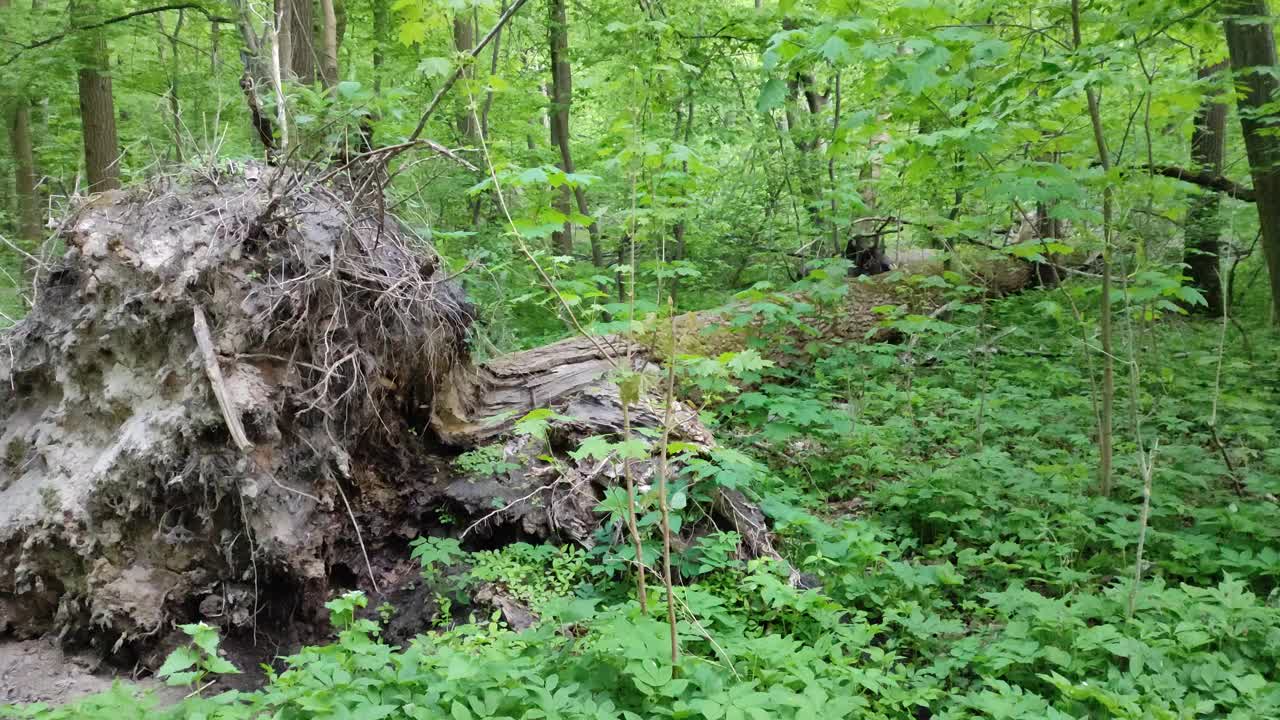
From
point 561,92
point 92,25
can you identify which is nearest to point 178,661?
point 92,25

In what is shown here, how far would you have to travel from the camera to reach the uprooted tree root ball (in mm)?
3535

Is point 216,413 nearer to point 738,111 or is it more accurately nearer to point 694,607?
point 694,607

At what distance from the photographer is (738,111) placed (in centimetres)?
927

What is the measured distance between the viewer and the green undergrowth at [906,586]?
224 cm

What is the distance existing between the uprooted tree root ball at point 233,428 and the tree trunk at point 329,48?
317 cm

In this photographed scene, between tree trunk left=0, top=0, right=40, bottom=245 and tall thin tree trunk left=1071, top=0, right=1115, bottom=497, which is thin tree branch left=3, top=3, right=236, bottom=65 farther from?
tall thin tree trunk left=1071, top=0, right=1115, bottom=497

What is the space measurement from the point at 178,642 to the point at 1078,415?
5.95 m

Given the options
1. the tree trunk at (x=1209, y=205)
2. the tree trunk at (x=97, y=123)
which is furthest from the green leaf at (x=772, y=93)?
the tree trunk at (x=97, y=123)

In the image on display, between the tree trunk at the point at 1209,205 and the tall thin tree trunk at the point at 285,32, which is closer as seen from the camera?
the tall thin tree trunk at the point at 285,32

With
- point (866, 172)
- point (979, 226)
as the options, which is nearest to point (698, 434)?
point (979, 226)

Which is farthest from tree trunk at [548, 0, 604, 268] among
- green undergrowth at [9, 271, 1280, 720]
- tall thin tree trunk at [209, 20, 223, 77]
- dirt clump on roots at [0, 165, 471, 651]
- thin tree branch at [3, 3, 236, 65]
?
dirt clump on roots at [0, 165, 471, 651]

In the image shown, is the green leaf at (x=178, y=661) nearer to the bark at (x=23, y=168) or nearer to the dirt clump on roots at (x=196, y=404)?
the dirt clump on roots at (x=196, y=404)

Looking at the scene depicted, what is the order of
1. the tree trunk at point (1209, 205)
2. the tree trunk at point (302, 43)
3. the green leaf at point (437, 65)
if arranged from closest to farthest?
the green leaf at point (437, 65)
the tree trunk at point (302, 43)
the tree trunk at point (1209, 205)

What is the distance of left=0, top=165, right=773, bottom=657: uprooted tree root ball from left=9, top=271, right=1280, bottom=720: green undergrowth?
14.8 inches
